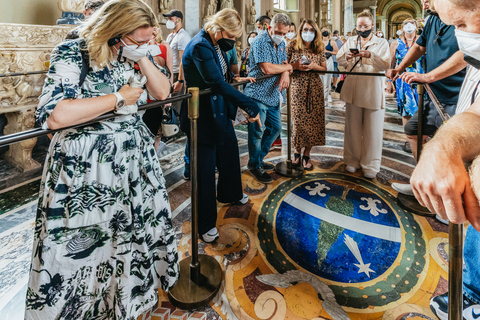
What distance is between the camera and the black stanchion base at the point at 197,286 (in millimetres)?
1711

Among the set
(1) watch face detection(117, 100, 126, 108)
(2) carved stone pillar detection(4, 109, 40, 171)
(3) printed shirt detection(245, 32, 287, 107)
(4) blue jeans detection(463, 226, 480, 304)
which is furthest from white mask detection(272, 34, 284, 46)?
(2) carved stone pillar detection(4, 109, 40, 171)

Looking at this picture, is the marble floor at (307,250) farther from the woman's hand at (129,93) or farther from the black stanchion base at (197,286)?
the woman's hand at (129,93)

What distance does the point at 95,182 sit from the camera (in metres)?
1.32

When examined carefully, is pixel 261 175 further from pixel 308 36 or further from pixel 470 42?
pixel 470 42

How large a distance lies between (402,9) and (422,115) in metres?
48.2

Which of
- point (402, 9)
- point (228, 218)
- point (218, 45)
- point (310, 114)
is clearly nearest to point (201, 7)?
point (310, 114)

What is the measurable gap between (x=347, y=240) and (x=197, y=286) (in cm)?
123

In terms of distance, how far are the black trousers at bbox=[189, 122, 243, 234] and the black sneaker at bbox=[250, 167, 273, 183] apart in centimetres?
65

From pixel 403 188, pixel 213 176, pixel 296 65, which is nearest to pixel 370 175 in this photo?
pixel 403 188

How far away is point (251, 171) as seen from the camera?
3469 millimetres

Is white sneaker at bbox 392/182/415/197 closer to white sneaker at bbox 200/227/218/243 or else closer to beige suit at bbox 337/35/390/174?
beige suit at bbox 337/35/390/174

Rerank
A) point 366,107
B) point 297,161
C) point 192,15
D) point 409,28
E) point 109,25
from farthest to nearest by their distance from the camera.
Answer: point 192,15 < point 409,28 < point 297,161 < point 366,107 < point 109,25

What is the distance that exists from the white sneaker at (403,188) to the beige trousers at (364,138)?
319 millimetres

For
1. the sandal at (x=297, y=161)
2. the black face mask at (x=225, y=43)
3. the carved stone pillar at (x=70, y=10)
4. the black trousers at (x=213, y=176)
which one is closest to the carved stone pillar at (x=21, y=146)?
the carved stone pillar at (x=70, y=10)
